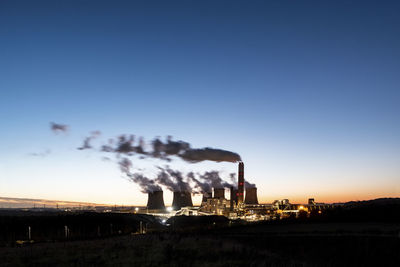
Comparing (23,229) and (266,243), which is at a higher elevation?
(266,243)

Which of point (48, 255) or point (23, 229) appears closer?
point (48, 255)

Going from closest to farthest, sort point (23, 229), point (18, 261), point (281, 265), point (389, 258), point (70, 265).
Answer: point (281, 265) → point (70, 265) → point (18, 261) → point (389, 258) → point (23, 229)

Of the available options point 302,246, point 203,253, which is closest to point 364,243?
point 302,246

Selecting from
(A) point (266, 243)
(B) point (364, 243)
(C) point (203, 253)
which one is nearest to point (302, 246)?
(A) point (266, 243)

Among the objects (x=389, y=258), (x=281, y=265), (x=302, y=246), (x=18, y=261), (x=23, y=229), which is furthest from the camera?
(x=23, y=229)

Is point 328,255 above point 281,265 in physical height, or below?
below

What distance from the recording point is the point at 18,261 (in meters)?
30.9

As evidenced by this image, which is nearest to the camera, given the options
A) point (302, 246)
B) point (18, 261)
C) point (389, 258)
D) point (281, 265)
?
point (281, 265)

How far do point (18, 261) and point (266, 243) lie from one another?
31893mm

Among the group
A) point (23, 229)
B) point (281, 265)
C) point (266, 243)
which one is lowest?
point (23, 229)

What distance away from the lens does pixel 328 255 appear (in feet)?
146

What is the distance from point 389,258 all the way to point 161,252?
2533 cm

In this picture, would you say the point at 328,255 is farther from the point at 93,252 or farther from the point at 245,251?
the point at 93,252

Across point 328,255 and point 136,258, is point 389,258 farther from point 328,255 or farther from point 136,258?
point 136,258
